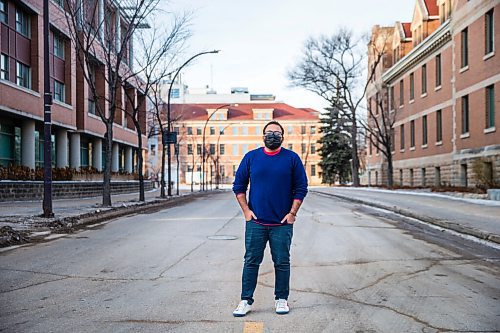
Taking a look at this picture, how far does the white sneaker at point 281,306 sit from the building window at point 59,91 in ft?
109

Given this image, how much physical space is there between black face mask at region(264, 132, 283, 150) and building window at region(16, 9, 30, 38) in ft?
94.3

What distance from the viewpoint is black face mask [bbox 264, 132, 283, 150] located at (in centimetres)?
571

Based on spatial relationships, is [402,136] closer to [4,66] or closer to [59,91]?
[59,91]

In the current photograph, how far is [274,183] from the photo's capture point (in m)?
5.68

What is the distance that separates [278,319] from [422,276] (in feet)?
10.6

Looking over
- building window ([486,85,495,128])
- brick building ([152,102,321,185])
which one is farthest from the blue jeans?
brick building ([152,102,321,185])

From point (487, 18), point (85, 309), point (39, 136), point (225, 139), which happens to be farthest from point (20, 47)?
point (225, 139)

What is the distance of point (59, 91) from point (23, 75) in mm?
5721

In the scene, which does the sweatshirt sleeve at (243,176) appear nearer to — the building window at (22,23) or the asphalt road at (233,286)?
the asphalt road at (233,286)

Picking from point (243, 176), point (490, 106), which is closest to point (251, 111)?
point (490, 106)

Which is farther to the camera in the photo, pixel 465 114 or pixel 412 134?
pixel 412 134

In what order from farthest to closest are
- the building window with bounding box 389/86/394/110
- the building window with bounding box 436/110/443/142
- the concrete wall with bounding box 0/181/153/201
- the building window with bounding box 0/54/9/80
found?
the building window with bounding box 389/86/394/110 < the building window with bounding box 436/110/443/142 < the building window with bounding box 0/54/9/80 < the concrete wall with bounding box 0/181/153/201

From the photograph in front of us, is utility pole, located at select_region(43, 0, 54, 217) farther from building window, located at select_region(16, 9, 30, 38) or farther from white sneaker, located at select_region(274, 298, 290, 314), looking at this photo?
building window, located at select_region(16, 9, 30, 38)

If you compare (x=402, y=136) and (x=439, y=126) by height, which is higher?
(x=439, y=126)
